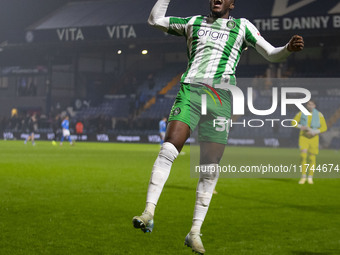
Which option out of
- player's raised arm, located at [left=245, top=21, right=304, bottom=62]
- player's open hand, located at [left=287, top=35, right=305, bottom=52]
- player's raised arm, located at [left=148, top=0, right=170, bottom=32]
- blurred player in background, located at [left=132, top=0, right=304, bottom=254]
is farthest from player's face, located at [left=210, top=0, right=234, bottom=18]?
player's open hand, located at [left=287, top=35, right=305, bottom=52]

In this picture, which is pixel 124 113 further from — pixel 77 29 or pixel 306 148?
pixel 306 148

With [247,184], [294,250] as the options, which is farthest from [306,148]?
[294,250]

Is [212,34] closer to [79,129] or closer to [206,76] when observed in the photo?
[206,76]

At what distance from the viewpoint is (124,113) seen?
43.5 metres

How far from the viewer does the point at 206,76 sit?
506 cm

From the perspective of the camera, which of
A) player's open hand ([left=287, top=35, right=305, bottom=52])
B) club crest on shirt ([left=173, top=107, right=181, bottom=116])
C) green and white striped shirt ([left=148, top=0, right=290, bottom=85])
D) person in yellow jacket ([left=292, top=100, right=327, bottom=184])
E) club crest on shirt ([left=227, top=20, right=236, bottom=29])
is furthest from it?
person in yellow jacket ([left=292, top=100, right=327, bottom=184])

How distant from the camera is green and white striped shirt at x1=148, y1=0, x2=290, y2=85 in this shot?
16.7ft

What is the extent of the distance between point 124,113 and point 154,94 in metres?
2.62

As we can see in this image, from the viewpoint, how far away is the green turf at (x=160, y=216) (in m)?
6.16

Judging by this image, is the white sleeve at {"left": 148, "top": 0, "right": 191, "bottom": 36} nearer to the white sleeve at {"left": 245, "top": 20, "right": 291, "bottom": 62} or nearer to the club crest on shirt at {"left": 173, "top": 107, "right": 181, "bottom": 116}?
the white sleeve at {"left": 245, "top": 20, "right": 291, "bottom": 62}

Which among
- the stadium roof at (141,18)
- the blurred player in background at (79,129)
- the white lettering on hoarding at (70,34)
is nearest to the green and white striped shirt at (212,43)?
the stadium roof at (141,18)

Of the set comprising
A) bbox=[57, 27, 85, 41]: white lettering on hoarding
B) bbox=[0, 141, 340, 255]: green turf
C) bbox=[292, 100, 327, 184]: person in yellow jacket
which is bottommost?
bbox=[0, 141, 340, 255]: green turf

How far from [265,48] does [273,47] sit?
95 mm

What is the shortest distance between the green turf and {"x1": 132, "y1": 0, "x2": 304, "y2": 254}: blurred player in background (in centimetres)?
114
